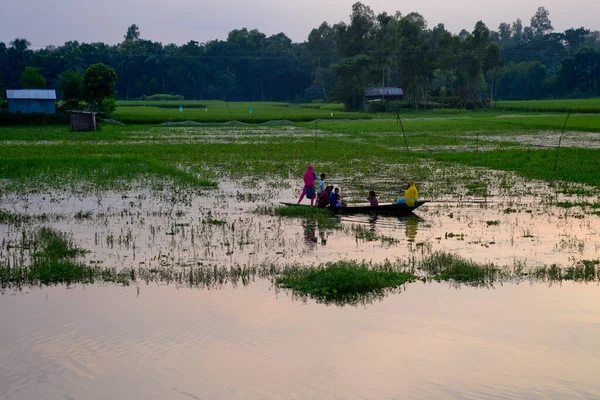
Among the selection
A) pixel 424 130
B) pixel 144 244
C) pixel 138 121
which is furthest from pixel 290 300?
pixel 138 121

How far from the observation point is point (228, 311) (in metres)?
10.1

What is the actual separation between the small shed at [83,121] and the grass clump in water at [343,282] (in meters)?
40.4

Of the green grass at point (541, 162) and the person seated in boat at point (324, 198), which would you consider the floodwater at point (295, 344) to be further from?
the green grass at point (541, 162)

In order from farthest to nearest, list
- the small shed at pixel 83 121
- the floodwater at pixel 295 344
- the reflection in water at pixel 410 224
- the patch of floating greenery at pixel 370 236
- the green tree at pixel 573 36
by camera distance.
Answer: the green tree at pixel 573 36 → the small shed at pixel 83 121 → the reflection in water at pixel 410 224 → the patch of floating greenery at pixel 370 236 → the floodwater at pixel 295 344

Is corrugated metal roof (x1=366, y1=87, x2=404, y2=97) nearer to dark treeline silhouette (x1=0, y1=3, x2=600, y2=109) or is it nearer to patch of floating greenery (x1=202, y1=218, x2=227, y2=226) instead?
dark treeline silhouette (x1=0, y1=3, x2=600, y2=109)

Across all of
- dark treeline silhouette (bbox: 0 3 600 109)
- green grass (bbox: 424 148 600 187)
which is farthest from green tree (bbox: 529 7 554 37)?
green grass (bbox: 424 148 600 187)

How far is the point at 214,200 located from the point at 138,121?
4153 cm

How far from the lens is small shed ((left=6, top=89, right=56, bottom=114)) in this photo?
201ft

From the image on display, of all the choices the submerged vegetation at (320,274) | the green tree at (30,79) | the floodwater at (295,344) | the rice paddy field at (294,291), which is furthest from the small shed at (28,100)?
the floodwater at (295,344)

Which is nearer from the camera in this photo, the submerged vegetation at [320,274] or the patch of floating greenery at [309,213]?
the submerged vegetation at [320,274]

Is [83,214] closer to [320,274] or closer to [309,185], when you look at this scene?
[309,185]

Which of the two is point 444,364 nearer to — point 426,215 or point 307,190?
point 426,215

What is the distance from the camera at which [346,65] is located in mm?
85688

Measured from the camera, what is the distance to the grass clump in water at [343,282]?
10.8m
